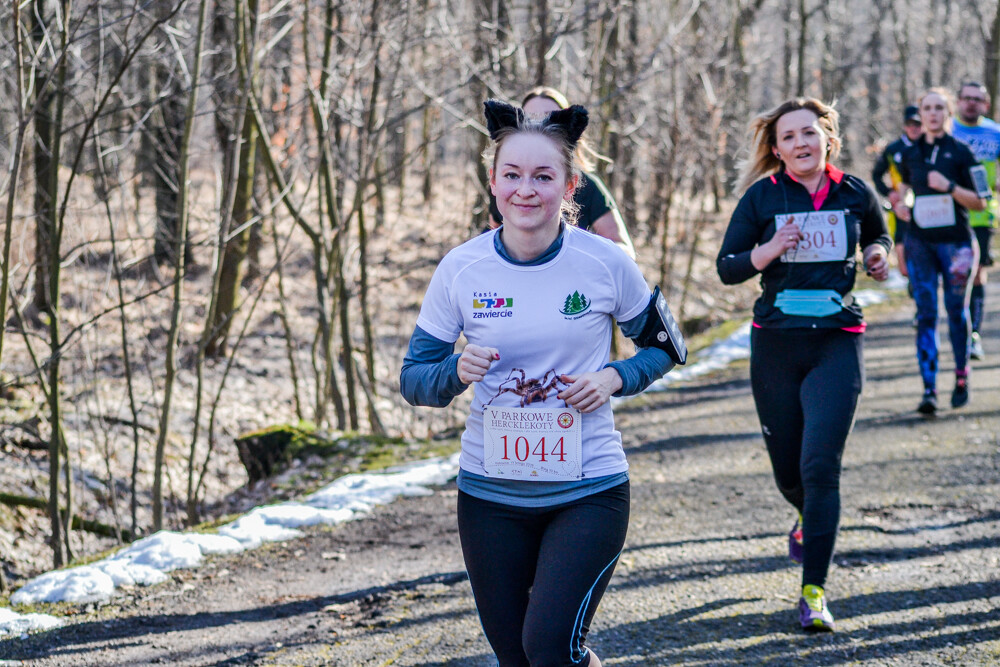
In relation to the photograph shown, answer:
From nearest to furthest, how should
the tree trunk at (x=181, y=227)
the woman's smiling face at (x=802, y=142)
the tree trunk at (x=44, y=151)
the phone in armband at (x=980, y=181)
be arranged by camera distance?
the woman's smiling face at (x=802, y=142), the tree trunk at (x=44, y=151), the tree trunk at (x=181, y=227), the phone in armband at (x=980, y=181)

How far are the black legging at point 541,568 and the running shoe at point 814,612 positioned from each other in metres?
1.69

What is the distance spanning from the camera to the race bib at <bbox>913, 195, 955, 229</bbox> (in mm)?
7531

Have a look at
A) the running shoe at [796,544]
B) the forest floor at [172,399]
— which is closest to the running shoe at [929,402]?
the running shoe at [796,544]

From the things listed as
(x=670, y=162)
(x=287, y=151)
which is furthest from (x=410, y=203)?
(x=287, y=151)

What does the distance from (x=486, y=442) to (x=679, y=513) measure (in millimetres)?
3618

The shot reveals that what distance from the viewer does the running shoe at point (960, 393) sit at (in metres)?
8.02

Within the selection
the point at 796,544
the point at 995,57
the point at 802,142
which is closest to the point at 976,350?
the point at 796,544

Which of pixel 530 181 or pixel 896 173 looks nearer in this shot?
pixel 530 181

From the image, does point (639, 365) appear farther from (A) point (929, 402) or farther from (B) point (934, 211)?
(A) point (929, 402)

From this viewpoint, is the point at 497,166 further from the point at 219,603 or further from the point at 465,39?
the point at 465,39

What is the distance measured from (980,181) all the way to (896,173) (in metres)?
Result: 0.94

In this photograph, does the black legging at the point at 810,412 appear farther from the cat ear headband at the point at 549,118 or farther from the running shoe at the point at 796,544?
the cat ear headband at the point at 549,118

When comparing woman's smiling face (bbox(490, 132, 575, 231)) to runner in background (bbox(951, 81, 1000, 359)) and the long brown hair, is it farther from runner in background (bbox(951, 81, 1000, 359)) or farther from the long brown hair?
runner in background (bbox(951, 81, 1000, 359))

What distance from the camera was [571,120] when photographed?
2.79m
